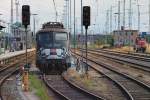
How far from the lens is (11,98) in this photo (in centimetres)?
1980

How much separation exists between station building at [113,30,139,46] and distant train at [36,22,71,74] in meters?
64.3

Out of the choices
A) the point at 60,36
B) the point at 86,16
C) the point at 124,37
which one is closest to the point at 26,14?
the point at 86,16

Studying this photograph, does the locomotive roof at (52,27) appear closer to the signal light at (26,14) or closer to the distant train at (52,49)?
the distant train at (52,49)

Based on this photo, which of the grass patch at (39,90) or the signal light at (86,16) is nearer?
the grass patch at (39,90)

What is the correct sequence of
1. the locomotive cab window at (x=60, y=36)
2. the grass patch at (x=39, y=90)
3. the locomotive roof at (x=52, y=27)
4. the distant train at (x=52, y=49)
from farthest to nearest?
the locomotive roof at (x=52, y=27) → the locomotive cab window at (x=60, y=36) → the distant train at (x=52, y=49) → the grass patch at (x=39, y=90)

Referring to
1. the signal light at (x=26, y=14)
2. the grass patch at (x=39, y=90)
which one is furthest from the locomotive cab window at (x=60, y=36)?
the signal light at (x=26, y=14)

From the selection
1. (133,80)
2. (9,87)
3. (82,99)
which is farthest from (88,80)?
(82,99)

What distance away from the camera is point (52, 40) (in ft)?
110

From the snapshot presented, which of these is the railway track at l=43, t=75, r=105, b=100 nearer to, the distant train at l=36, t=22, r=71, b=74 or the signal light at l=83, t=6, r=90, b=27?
the signal light at l=83, t=6, r=90, b=27

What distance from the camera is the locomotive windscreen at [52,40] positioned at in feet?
110

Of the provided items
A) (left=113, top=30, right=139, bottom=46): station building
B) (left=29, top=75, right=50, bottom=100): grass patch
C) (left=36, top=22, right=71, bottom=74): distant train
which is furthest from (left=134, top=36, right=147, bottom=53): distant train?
(left=29, top=75, right=50, bottom=100): grass patch

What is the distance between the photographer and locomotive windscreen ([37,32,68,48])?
110 ft

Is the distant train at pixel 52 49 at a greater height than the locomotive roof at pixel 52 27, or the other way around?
the locomotive roof at pixel 52 27

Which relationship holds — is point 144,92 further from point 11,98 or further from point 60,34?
point 60,34
